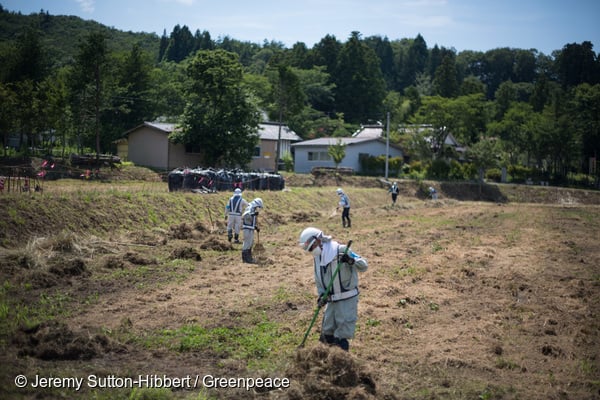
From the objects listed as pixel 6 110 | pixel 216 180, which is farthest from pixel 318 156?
pixel 6 110

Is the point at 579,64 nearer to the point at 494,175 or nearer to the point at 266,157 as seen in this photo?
the point at 494,175

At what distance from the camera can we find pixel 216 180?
106 ft

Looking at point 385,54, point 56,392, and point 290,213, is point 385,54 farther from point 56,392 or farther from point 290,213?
point 56,392

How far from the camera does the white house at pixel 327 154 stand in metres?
61.9

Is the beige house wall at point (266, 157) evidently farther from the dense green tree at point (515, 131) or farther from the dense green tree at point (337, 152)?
the dense green tree at point (515, 131)

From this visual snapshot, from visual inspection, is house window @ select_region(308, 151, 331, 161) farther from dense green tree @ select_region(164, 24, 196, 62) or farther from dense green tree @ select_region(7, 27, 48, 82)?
dense green tree @ select_region(164, 24, 196, 62)

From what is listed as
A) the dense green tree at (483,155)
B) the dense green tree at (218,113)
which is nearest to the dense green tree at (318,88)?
the dense green tree at (483,155)

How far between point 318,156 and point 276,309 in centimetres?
5190

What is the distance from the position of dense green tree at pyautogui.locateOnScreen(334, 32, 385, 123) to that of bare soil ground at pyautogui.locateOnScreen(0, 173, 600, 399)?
6620cm

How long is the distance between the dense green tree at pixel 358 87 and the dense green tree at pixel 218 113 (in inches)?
1839

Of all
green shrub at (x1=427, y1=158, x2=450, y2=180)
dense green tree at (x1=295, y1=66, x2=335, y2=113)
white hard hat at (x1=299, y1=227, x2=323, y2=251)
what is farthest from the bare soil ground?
dense green tree at (x1=295, y1=66, x2=335, y2=113)

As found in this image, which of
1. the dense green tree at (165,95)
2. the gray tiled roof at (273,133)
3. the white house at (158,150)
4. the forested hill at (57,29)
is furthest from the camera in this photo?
the forested hill at (57,29)

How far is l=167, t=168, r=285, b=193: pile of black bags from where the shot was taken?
30.1 meters

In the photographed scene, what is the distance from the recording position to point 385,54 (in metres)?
144
